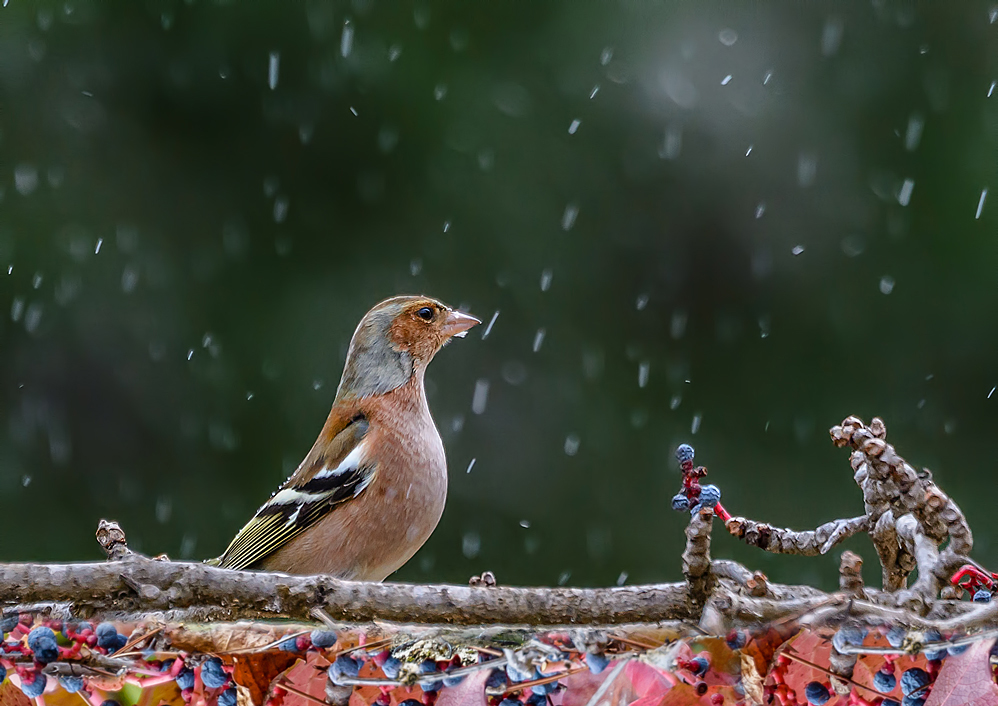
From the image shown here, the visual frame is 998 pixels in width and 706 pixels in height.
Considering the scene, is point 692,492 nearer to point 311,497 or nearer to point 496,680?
point 496,680

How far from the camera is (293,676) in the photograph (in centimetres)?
91

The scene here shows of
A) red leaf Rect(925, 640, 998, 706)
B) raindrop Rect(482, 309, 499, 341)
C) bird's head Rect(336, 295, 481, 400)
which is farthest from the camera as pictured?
raindrop Rect(482, 309, 499, 341)

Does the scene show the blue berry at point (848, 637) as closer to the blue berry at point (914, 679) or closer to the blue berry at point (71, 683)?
the blue berry at point (914, 679)

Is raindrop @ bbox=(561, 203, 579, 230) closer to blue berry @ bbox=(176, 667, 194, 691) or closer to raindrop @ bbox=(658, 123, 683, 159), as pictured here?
raindrop @ bbox=(658, 123, 683, 159)

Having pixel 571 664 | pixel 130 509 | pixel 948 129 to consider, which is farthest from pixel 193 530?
pixel 571 664

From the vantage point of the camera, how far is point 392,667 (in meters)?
0.90

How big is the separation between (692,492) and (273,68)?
13.6 feet

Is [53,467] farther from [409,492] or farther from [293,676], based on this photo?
[293,676]

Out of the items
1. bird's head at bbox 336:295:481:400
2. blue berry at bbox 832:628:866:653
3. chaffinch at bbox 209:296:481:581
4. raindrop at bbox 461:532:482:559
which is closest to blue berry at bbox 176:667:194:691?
blue berry at bbox 832:628:866:653

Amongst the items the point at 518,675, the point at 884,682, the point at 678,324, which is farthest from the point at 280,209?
the point at 884,682

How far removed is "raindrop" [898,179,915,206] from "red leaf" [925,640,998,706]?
3837 mm

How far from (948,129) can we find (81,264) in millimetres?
3370

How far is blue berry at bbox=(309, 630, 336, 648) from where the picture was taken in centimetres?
90

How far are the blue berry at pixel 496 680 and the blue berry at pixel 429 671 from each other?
4cm
